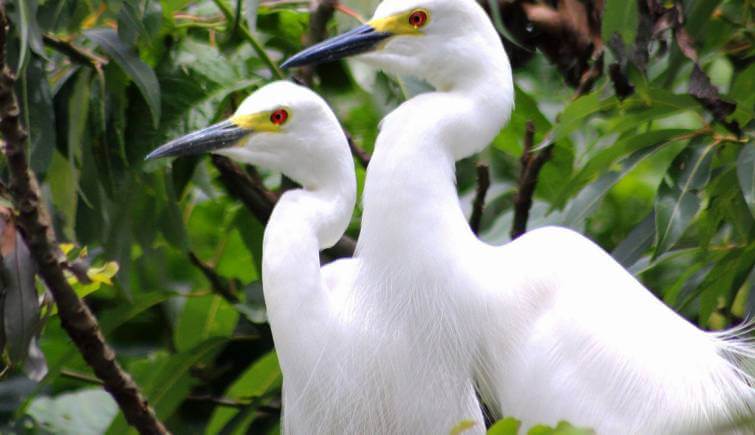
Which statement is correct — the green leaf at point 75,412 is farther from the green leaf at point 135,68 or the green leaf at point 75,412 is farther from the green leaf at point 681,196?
the green leaf at point 681,196

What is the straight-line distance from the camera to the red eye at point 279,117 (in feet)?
8.71

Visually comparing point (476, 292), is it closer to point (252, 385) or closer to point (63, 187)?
point (252, 385)

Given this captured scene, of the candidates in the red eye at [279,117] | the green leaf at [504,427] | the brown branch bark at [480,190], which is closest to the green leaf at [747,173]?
the brown branch bark at [480,190]

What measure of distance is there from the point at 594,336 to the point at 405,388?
0.34 meters

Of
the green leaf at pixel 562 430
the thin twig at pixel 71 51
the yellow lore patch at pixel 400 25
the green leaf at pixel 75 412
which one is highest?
the green leaf at pixel 562 430

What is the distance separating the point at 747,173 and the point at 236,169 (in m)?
1.13

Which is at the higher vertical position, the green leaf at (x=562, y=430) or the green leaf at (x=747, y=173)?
the green leaf at (x=562, y=430)

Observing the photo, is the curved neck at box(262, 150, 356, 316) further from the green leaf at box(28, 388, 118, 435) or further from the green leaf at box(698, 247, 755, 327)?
the green leaf at box(28, 388, 118, 435)

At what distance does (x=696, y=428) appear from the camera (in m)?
2.42

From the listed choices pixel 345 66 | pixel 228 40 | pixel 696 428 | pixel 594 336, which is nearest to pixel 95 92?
pixel 228 40

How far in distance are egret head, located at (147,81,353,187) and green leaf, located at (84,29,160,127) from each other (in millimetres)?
228

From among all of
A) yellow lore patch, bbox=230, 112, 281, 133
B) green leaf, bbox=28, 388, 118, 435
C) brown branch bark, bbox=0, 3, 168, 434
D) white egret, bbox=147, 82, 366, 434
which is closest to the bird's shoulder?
white egret, bbox=147, 82, 366, 434

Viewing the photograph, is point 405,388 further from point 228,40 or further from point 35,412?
point 35,412

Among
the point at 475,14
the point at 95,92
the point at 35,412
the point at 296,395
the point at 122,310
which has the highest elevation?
the point at 475,14
